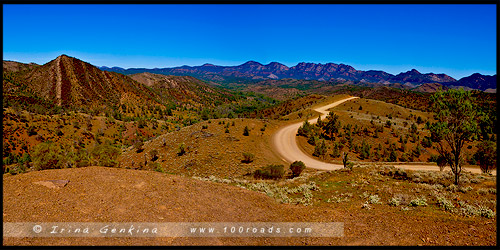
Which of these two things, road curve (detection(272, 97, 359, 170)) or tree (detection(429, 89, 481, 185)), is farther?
road curve (detection(272, 97, 359, 170))

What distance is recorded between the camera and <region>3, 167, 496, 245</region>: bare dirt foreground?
25.0 ft

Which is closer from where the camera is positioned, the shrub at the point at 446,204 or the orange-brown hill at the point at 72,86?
the shrub at the point at 446,204

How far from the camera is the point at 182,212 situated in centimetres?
942

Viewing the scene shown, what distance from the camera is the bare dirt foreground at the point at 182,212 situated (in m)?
7.62

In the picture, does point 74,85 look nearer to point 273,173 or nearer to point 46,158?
point 46,158

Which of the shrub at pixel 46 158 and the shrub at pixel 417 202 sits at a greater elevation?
the shrub at pixel 46 158

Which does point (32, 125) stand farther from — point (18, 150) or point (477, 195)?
point (477, 195)

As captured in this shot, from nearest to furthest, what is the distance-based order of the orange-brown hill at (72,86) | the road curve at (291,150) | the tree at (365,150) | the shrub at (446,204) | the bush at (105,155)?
1. the shrub at (446,204)
2. the bush at (105,155)
3. the road curve at (291,150)
4. the tree at (365,150)
5. the orange-brown hill at (72,86)

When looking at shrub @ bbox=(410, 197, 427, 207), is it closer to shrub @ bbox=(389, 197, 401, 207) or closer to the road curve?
shrub @ bbox=(389, 197, 401, 207)

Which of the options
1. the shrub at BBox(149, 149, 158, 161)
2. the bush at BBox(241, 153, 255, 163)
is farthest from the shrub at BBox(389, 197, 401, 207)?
the shrub at BBox(149, 149, 158, 161)

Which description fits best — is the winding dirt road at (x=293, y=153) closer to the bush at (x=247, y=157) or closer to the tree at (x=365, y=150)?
the bush at (x=247, y=157)

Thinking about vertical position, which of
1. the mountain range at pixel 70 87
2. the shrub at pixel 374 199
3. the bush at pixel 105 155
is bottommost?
the shrub at pixel 374 199

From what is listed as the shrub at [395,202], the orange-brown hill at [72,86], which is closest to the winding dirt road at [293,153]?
the shrub at [395,202]
